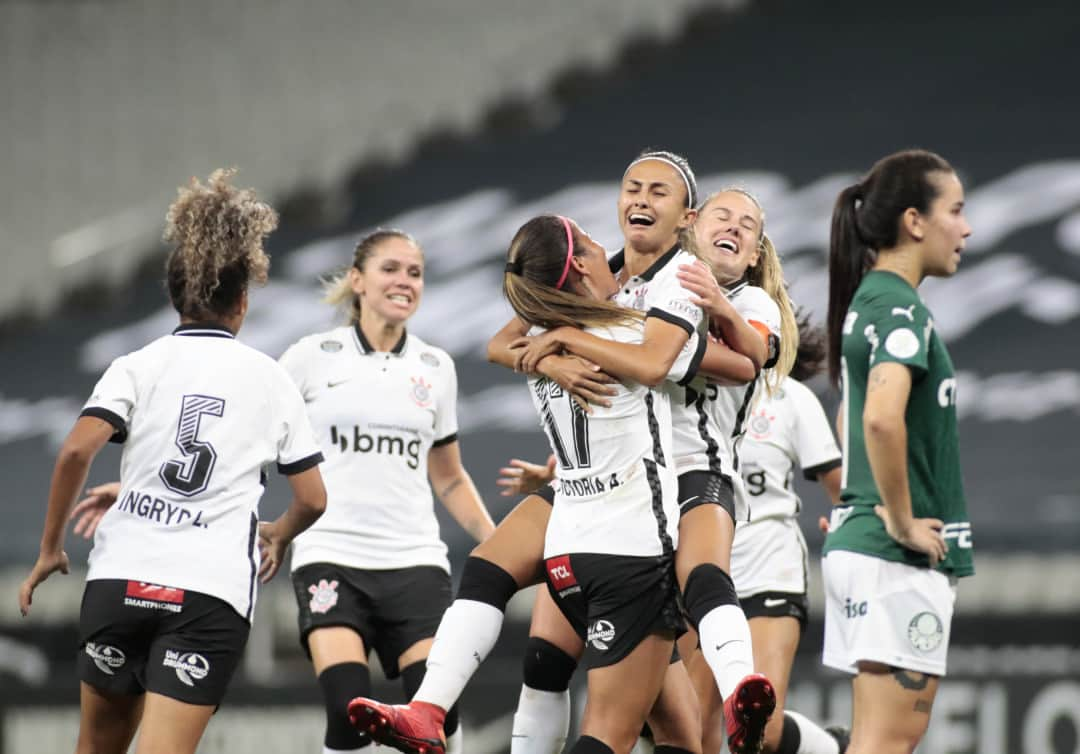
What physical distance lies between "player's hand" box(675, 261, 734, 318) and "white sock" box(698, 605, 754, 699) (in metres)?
0.89

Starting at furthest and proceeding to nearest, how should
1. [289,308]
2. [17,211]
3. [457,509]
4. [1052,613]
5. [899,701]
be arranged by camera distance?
[17,211] → [289,308] → [1052,613] → [457,509] → [899,701]

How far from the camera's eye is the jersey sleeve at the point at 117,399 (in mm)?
4539

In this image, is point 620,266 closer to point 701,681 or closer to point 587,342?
point 587,342

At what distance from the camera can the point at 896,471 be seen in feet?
13.9

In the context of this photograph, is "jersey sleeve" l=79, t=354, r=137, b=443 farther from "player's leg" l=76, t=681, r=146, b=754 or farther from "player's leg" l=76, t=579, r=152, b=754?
"player's leg" l=76, t=681, r=146, b=754

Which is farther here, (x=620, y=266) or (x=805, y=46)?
(x=805, y=46)

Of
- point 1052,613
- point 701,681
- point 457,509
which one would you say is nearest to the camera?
point 701,681

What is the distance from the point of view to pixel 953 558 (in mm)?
4398

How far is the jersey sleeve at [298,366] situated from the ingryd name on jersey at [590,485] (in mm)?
2078

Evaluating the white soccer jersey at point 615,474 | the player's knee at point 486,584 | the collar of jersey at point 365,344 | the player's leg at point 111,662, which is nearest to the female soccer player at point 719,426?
the white soccer jersey at point 615,474

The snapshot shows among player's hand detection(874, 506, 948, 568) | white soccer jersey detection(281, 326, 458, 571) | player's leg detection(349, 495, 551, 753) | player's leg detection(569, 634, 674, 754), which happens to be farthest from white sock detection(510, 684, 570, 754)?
white soccer jersey detection(281, 326, 458, 571)

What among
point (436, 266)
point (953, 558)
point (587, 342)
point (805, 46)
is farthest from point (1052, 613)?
point (805, 46)

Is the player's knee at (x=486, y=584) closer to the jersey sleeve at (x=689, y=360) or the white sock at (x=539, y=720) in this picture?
the white sock at (x=539, y=720)

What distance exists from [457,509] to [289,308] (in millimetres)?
7784
